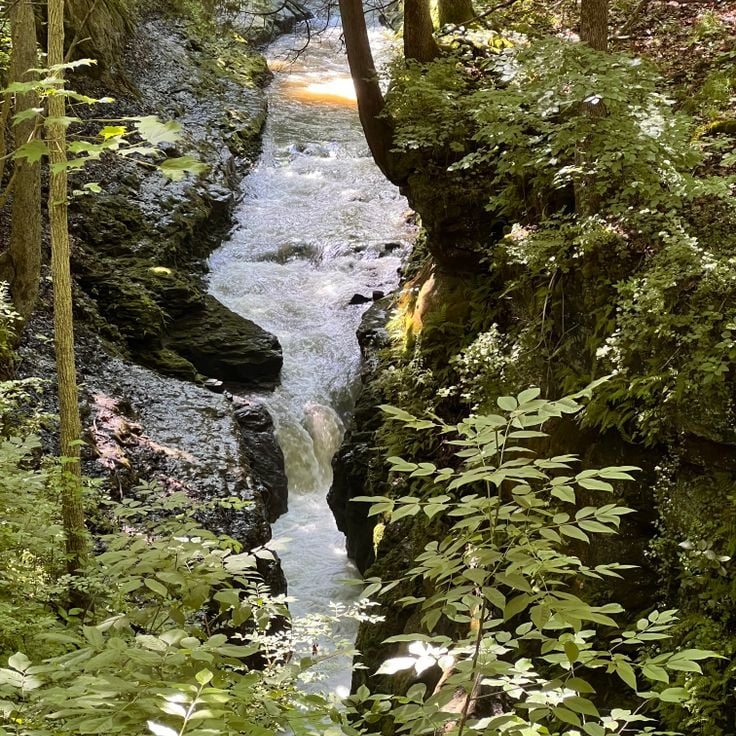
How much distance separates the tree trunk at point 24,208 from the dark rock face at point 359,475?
4071 mm

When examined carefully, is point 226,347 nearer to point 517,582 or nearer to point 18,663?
point 18,663

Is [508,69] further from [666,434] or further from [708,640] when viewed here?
[708,640]

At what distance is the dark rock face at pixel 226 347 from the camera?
10.6 m

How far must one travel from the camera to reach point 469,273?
25.7 feet

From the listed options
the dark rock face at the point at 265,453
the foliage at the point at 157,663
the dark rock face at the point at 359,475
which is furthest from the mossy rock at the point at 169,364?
the foliage at the point at 157,663

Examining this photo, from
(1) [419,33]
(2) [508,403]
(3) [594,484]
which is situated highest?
(1) [419,33]

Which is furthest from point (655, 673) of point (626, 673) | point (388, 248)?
point (388, 248)

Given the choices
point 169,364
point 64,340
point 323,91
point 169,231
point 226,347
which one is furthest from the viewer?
point 323,91

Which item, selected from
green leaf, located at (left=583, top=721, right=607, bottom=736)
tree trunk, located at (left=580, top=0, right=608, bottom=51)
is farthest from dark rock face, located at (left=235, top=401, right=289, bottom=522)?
green leaf, located at (left=583, top=721, right=607, bottom=736)

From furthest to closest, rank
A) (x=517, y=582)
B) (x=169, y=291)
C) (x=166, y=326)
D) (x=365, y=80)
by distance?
(x=169, y=291), (x=166, y=326), (x=365, y=80), (x=517, y=582)

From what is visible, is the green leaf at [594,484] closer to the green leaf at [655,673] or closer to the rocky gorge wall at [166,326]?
the green leaf at [655,673]

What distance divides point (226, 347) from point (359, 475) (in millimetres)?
3480

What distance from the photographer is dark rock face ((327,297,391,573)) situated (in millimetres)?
8372

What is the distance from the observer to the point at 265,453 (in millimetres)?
9500
